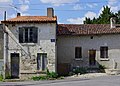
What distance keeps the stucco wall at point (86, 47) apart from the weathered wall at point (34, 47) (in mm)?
4341

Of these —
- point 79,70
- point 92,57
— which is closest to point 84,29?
point 92,57

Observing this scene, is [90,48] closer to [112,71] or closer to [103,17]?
[112,71]

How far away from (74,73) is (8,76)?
7.01 metres

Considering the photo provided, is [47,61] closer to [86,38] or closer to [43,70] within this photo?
[43,70]

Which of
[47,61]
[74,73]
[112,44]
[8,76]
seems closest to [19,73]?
[8,76]

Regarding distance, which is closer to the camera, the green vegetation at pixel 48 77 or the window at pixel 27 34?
the green vegetation at pixel 48 77

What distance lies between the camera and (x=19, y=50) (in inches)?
1272

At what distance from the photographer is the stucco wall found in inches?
1426

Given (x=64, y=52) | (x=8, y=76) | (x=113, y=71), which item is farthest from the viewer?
(x=64, y=52)

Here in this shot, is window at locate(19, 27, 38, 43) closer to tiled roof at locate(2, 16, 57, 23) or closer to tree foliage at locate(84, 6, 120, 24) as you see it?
tiled roof at locate(2, 16, 57, 23)

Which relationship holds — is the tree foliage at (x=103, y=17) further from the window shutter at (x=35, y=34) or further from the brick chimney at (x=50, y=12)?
the window shutter at (x=35, y=34)

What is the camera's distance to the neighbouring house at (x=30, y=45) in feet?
105

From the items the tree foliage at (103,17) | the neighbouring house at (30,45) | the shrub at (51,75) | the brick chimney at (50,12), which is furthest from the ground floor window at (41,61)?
the tree foliage at (103,17)

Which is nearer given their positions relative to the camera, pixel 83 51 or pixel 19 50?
pixel 19 50
